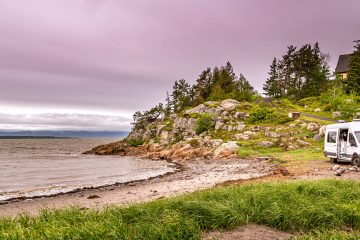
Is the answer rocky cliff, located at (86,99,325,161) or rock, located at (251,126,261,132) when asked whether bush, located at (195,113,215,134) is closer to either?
rocky cliff, located at (86,99,325,161)

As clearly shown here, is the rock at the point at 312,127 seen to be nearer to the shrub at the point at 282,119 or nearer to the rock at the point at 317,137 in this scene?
the rock at the point at 317,137

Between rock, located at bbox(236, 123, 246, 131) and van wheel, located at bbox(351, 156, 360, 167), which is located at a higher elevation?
rock, located at bbox(236, 123, 246, 131)

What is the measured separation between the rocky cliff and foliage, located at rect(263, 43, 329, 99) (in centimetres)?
2284

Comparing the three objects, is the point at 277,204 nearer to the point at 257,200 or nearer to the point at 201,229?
the point at 257,200

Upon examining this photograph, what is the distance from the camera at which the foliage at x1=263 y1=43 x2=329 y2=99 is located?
242 ft

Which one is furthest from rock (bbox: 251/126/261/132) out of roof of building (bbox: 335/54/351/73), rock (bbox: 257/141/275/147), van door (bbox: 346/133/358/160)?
roof of building (bbox: 335/54/351/73)

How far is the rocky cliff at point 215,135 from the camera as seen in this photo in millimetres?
39156

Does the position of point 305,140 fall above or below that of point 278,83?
below

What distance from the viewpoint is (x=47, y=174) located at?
96.0ft

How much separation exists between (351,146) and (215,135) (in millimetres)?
27966

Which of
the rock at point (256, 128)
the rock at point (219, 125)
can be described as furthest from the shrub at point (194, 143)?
the rock at point (256, 128)

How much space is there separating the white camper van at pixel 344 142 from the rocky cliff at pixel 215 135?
11199 millimetres

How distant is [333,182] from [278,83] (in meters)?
74.8

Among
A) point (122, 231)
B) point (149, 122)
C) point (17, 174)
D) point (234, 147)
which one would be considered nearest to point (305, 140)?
point (234, 147)
